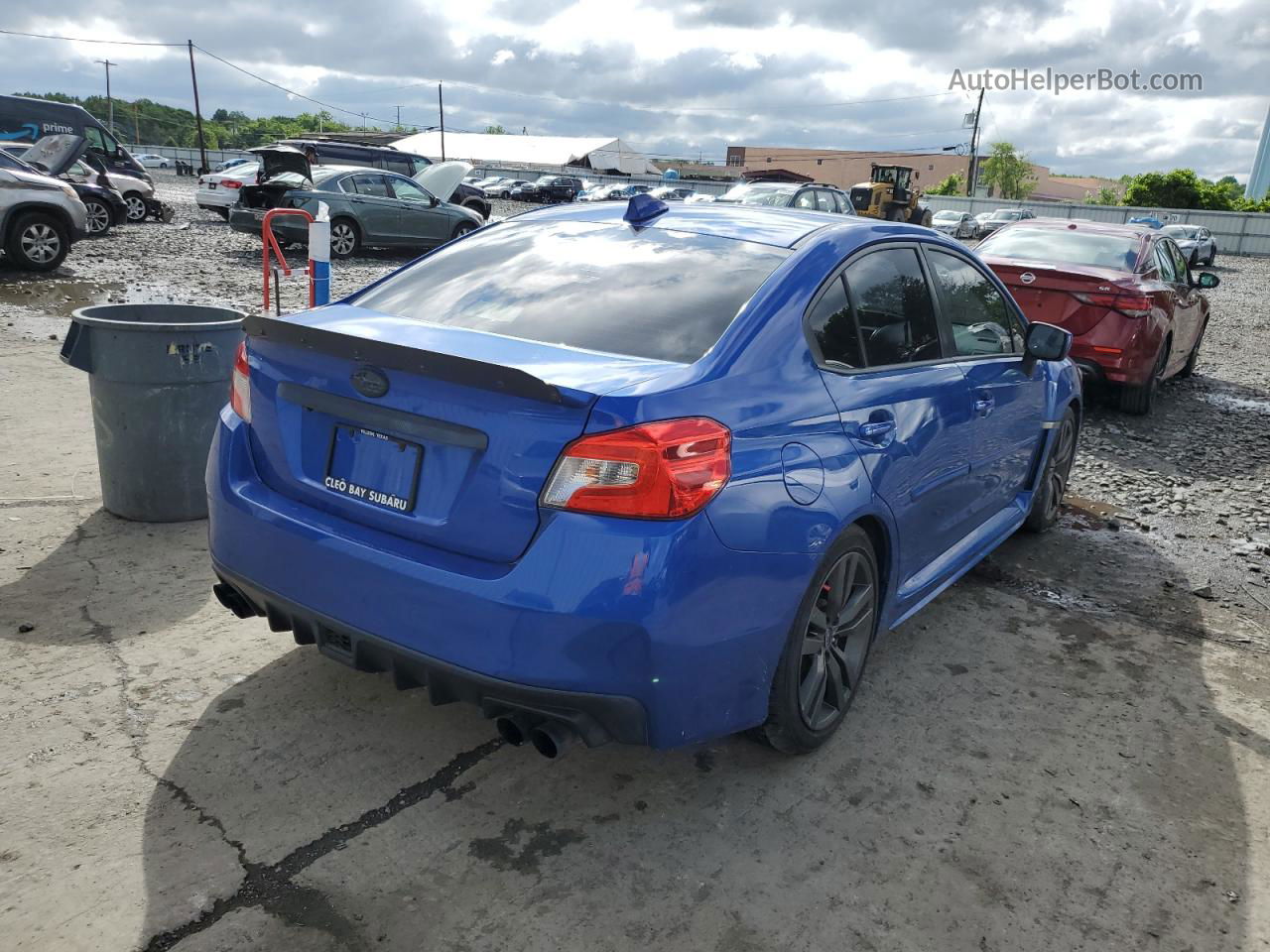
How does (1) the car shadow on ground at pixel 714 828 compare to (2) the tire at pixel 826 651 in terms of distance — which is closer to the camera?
(1) the car shadow on ground at pixel 714 828

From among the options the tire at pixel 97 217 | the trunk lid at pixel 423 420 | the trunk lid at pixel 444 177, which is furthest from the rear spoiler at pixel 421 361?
the trunk lid at pixel 444 177

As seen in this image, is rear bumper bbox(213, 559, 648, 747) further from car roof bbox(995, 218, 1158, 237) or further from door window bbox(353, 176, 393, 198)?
door window bbox(353, 176, 393, 198)

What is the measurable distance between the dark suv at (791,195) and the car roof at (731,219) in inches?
544

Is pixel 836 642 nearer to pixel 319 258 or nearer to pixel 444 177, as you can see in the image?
pixel 319 258

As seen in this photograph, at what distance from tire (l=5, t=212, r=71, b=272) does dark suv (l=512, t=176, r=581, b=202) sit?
120 ft

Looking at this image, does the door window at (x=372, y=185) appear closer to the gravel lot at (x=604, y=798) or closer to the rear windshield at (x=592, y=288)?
the gravel lot at (x=604, y=798)

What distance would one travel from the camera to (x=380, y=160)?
984 inches

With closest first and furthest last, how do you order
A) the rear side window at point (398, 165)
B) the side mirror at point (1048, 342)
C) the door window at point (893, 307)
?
the door window at point (893, 307) → the side mirror at point (1048, 342) → the rear side window at point (398, 165)

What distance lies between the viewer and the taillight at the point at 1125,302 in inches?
305

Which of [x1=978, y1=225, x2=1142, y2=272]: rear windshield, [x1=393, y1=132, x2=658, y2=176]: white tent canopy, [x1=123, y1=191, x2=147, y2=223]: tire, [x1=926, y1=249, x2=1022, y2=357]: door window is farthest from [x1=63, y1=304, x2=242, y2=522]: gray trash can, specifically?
[x1=393, y1=132, x2=658, y2=176]: white tent canopy

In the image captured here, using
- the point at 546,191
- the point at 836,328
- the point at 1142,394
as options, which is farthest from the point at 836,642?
the point at 546,191

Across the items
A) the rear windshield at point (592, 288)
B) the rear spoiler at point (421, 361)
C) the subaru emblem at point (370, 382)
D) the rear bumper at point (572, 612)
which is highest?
the rear windshield at point (592, 288)

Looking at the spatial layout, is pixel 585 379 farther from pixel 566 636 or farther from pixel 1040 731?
pixel 1040 731

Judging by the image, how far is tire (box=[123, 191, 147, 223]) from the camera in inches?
819
